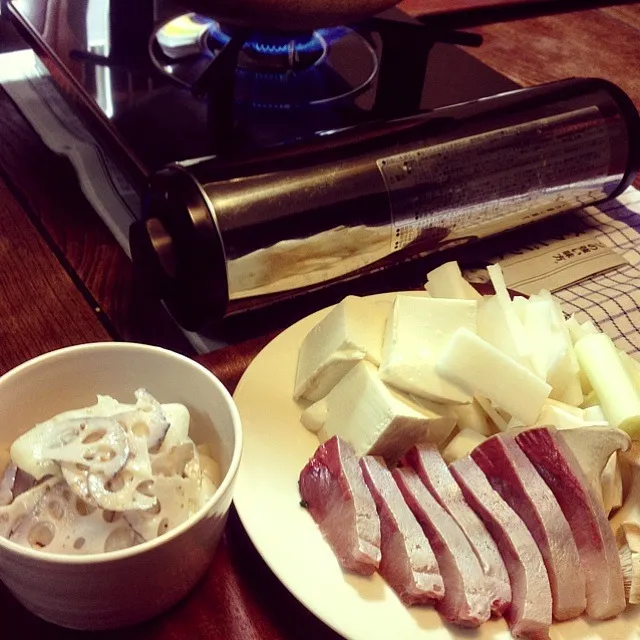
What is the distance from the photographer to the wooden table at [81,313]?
507 millimetres

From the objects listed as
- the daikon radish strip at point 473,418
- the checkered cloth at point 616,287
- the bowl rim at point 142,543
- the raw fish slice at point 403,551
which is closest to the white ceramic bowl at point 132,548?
the bowl rim at point 142,543

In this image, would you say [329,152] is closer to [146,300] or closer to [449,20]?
[146,300]

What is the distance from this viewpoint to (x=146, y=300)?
78 cm

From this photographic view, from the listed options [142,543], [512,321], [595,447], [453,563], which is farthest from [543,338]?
[142,543]

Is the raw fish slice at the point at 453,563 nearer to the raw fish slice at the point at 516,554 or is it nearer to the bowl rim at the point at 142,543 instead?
the raw fish slice at the point at 516,554

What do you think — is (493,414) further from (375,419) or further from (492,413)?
(375,419)

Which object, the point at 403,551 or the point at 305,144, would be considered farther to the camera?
the point at 305,144

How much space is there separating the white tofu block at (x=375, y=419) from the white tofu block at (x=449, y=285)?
0.14m

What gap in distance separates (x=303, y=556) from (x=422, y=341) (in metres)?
0.21

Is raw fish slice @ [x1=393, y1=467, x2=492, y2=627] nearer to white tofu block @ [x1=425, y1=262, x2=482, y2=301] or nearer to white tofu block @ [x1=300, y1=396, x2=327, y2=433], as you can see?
white tofu block @ [x1=300, y1=396, x2=327, y2=433]

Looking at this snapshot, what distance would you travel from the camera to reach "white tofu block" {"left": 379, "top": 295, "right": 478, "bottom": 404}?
1.97 ft

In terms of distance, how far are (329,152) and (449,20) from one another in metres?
0.71

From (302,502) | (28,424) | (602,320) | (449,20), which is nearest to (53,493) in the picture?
(28,424)

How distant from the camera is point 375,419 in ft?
1.91
